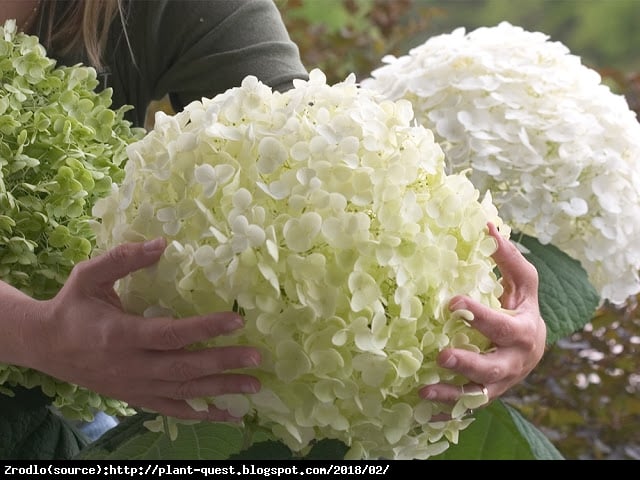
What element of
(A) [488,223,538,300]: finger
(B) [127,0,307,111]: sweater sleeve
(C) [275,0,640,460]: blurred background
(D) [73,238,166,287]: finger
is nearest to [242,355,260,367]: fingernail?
(D) [73,238,166,287]: finger

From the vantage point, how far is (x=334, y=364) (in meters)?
0.75

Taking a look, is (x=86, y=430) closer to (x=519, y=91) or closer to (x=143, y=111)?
(x=143, y=111)

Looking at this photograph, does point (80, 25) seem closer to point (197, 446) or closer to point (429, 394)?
point (197, 446)

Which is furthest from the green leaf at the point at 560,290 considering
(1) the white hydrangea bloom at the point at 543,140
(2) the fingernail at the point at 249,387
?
(2) the fingernail at the point at 249,387

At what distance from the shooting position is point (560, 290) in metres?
1.17

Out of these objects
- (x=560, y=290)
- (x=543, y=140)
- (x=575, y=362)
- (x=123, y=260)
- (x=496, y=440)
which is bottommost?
(x=575, y=362)

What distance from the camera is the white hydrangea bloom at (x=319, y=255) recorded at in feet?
2.45

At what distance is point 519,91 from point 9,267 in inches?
23.7

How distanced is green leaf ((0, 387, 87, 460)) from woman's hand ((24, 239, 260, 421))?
283mm

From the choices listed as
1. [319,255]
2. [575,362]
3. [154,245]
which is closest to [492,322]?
[319,255]

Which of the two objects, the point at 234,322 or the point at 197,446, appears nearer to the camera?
the point at 234,322

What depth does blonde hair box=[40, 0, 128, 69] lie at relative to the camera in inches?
48.6

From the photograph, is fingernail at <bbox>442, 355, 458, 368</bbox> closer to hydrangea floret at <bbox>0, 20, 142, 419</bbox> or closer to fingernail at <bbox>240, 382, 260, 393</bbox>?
fingernail at <bbox>240, 382, 260, 393</bbox>

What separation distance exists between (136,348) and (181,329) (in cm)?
5
